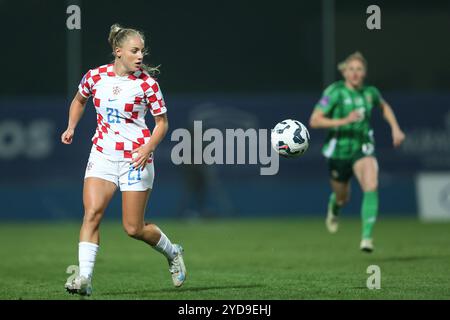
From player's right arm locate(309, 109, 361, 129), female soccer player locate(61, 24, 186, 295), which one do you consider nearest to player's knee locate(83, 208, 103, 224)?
Result: female soccer player locate(61, 24, 186, 295)

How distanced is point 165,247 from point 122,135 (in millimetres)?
1169

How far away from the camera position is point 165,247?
927cm

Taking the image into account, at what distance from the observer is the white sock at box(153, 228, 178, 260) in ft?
30.2

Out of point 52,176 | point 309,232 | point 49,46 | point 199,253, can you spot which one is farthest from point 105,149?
point 49,46

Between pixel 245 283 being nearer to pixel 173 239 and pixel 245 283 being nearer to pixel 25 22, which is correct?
pixel 173 239

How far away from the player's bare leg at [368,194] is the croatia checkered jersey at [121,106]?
4.64m

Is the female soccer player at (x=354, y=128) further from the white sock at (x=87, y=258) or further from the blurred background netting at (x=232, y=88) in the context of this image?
the blurred background netting at (x=232, y=88)

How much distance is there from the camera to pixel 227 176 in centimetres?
2059

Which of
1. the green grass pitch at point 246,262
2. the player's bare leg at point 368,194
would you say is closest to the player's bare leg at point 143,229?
the green grass pitch at point 246,262

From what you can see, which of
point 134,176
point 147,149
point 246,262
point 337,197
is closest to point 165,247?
point 134,176

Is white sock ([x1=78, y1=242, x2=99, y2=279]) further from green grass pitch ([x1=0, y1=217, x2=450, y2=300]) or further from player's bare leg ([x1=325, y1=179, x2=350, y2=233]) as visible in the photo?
player's bare leg ([x1=325, y1=179, x2=350, y2=233])

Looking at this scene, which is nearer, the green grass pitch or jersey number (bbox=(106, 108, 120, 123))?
jersey number (bbox=(106, 108, 120, 123))

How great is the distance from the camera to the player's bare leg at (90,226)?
848cm
